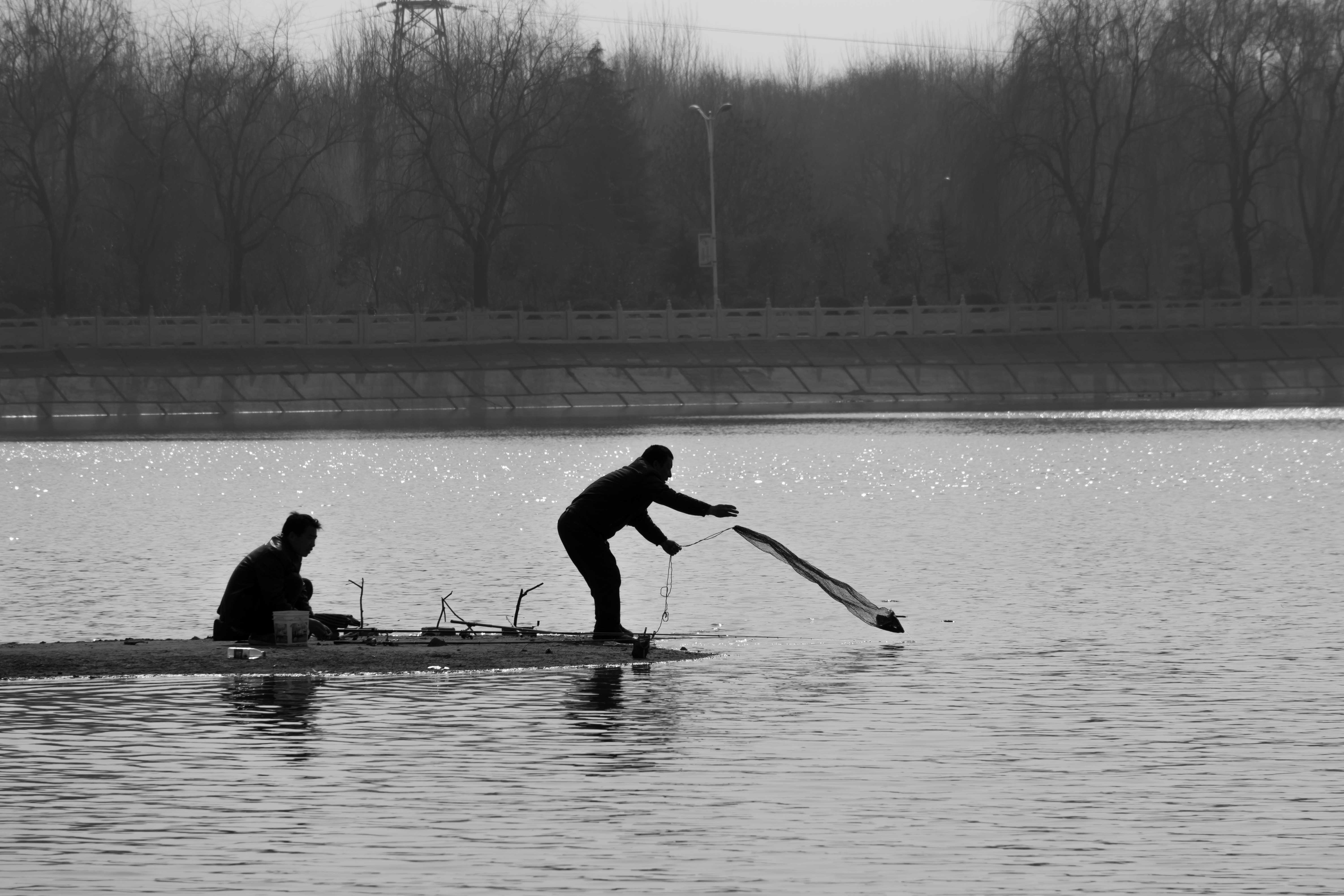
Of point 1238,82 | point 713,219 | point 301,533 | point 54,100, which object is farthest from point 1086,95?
point 301,533

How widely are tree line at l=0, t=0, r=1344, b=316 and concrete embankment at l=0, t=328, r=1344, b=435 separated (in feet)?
12.5

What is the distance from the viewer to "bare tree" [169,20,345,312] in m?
83.2

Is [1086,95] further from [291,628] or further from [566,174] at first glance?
[291,628]

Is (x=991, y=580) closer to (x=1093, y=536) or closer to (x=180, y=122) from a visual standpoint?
(x=1093, y=536)

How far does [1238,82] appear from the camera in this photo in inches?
3221

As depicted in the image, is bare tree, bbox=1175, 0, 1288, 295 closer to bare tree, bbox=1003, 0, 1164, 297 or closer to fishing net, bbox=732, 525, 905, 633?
bare tree, bbox=1003, 0, 1164, 297

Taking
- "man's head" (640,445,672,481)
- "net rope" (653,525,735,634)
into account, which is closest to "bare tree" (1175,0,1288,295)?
"net rope" (653,525,735,634)

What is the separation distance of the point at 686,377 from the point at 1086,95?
19.3 m

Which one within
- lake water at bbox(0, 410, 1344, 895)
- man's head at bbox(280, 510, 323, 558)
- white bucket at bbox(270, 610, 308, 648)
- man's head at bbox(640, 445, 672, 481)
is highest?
man's head at bbox(640, 445, 672, 481)

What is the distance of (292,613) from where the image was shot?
16.3 metres

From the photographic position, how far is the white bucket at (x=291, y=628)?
16.3m

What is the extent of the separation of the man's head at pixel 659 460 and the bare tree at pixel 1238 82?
222 ft

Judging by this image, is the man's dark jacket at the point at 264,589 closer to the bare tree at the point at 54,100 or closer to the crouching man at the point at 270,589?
the crouching man at the point at 270,589

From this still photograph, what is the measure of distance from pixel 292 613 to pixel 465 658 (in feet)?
4.34
